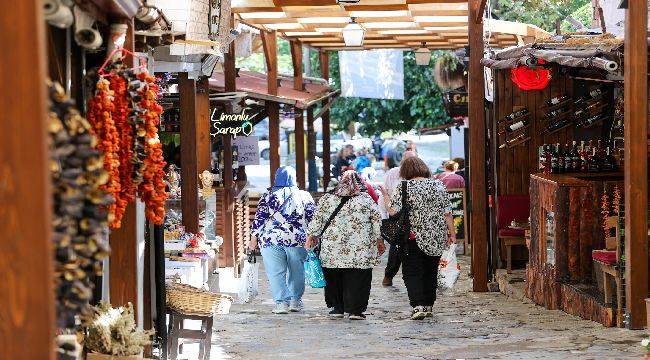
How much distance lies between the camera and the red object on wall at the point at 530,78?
15609 mm

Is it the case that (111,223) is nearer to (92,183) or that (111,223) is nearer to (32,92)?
(92,183)

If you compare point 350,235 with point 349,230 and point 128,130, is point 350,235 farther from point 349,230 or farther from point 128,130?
point 128,130

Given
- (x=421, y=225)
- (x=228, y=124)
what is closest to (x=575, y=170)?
(x=421, y=225)

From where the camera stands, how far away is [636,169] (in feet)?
35.5

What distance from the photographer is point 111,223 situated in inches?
236

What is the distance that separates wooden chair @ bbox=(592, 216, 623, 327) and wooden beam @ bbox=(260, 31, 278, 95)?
908cm

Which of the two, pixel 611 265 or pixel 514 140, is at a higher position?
pixel 514 140

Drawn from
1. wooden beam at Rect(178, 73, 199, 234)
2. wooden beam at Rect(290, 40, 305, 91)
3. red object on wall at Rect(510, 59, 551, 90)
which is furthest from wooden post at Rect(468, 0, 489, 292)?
wooden beam at Rect(290, 40, 305, 91)

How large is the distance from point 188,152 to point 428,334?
11.1ft

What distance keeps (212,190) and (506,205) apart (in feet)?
12.6

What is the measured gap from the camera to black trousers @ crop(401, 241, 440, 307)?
1278 cm

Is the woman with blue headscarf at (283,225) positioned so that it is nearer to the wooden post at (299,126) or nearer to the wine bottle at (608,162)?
the wine bottle at (608,162)

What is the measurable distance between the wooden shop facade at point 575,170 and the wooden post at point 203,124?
3475mm

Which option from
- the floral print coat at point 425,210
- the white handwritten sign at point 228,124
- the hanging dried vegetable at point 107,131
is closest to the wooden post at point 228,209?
the white handwritten sign at point 228,124
